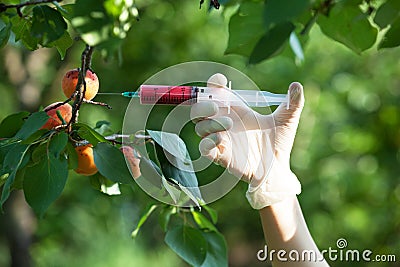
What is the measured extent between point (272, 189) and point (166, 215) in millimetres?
140

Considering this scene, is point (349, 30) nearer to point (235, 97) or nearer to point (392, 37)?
point (392, 37)

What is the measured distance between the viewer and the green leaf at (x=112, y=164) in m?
0.57

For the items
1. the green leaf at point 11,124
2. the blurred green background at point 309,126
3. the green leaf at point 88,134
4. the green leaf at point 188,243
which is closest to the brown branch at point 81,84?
the green leaf at point 88,134

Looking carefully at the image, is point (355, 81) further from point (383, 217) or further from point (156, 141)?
point (156, 141)

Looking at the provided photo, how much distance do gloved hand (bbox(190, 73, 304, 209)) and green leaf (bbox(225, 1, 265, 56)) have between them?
0.14 meters

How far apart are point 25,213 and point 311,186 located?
44.6 inches

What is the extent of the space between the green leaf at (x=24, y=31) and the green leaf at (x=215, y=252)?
0.31 meters

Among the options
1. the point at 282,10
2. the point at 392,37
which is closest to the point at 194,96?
the point at 392,37

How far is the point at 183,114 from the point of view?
30.1 inches

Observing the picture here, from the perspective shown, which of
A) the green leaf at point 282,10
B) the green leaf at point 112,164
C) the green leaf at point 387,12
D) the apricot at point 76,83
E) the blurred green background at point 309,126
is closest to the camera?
the green leaf at point 282,10

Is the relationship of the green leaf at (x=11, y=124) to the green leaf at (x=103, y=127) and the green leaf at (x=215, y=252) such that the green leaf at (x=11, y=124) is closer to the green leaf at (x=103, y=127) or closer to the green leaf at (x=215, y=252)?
the green leaf at (x=103, y=127)

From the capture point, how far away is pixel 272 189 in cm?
84

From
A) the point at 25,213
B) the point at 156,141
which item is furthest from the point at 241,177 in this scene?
the point at 25,213

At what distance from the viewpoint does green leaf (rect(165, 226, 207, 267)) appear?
73 centimetres
